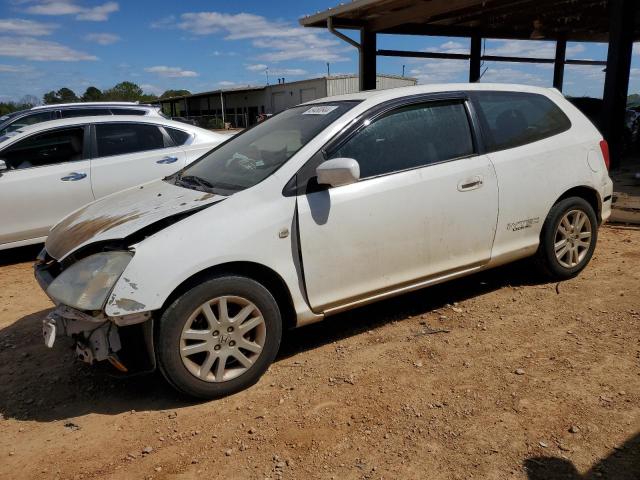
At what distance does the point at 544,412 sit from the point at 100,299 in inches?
93.7

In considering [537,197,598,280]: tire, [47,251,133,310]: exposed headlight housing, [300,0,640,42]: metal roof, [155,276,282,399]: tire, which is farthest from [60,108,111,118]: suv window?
[537,197,598,280]: tire

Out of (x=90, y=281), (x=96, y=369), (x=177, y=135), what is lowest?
(x=96, y=369)

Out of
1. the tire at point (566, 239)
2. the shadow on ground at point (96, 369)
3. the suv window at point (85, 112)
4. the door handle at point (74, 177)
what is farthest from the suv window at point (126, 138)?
the tire at point (566, 239)

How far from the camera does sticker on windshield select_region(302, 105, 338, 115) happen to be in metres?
3.71

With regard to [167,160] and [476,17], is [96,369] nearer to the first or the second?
[167,160]

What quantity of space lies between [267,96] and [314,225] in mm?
42156

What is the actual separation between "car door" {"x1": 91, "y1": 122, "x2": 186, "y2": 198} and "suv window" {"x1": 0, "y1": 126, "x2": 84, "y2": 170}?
0.67 ft

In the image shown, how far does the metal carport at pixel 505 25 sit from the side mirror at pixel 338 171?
23.8 ft

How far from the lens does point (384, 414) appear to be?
9.36ft

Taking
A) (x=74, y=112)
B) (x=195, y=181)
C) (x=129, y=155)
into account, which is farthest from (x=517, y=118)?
(x=74, y=112)

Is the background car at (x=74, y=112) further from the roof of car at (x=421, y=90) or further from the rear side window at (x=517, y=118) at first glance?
the rear side window at (x=517, y=118)

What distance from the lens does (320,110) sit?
3797 mm

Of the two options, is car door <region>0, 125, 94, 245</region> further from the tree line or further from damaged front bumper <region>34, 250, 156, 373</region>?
the tree line

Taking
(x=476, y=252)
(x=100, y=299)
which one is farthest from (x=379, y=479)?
(x=476, y=252)
